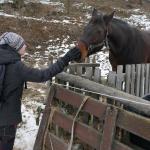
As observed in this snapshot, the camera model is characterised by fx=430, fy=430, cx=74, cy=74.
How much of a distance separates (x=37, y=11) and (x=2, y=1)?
2.48 meters

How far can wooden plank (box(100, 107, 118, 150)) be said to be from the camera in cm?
431

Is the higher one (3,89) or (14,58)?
(14,58)

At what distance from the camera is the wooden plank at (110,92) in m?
4.22

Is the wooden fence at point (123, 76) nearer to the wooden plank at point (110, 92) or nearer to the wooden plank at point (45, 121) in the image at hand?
the wooden plank at point (110, 92)

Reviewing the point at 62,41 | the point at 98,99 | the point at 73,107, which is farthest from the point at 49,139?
the point at 62,41

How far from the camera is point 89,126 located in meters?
4.71

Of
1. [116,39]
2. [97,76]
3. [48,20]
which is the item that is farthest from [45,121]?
[48,20]

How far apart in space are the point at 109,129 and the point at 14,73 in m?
1.20

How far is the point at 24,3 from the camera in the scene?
21.9 meters

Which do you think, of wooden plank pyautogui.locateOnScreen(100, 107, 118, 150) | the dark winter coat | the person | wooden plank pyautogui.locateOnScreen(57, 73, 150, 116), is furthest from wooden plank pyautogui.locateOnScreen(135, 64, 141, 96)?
wooden plank pyautogui.locateOnScreen(100, 107, 118, 150)

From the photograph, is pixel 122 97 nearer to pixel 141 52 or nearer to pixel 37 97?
pixel 141 52

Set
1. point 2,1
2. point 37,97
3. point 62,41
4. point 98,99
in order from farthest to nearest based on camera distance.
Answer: point 2,1 → point 62,41 → point 37,97 → point 98,99

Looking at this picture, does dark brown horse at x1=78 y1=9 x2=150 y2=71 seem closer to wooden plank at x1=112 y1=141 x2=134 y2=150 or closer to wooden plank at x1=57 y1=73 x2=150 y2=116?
wooden plank at x1=57 y1=73 x2=150 y2=116

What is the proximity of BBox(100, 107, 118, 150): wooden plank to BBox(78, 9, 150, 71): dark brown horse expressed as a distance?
269 centimetres
